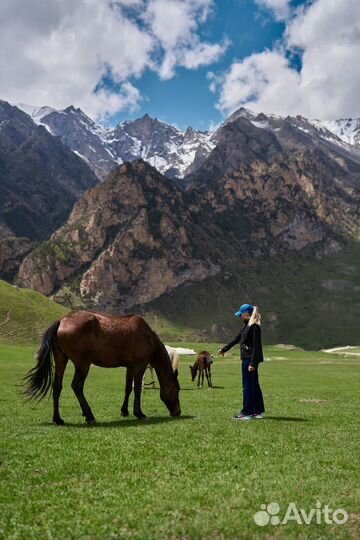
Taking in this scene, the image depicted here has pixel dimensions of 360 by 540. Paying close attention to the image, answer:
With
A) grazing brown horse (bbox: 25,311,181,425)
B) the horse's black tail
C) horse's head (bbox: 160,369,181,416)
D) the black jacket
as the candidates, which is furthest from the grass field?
the black jacket

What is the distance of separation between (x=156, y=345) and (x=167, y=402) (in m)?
2.12

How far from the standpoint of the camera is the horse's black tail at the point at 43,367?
51.4 feet

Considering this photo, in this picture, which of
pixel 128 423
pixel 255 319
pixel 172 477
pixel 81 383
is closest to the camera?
pixel 172 477

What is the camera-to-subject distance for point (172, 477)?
884 centimetres

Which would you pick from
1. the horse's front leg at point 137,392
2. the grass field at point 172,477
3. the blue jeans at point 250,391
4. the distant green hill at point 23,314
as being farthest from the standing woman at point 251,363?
the distant green hill at point 23,314

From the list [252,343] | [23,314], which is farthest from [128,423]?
[23,314]

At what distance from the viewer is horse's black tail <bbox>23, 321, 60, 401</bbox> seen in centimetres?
1566

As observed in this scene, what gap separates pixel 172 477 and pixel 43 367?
839 centimetres

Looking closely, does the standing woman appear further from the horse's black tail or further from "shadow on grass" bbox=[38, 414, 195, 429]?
the horse's black tail

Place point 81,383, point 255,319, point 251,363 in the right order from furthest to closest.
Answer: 1. point 255,319
2. point 251,363
3. point 81,383

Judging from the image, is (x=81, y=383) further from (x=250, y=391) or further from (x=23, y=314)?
(x=23, y=314)

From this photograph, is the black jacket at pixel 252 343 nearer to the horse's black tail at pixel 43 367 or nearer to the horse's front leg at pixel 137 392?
the horse's front leg at pixel 137 392

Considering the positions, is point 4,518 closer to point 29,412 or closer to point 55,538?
point 55,538

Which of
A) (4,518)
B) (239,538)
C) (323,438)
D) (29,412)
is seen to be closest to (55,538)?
(4,518)
